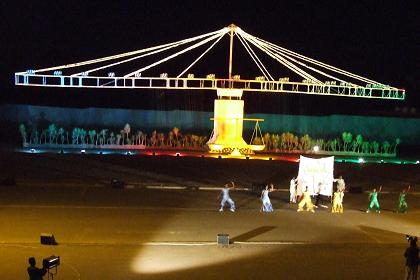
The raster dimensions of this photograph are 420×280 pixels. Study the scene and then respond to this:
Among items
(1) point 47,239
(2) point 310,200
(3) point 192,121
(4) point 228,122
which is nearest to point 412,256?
(1) point 47,239

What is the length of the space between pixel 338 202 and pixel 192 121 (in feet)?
71.4

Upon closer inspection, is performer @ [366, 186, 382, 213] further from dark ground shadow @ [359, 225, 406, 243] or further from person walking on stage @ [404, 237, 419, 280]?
person walking on stage @ [404, 237, 419, 280]

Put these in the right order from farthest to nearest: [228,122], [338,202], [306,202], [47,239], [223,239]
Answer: [228,122] → [306,202] → [338,202] → [223,239] → [47,239]

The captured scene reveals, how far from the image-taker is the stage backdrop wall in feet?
129

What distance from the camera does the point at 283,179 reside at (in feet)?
83.0

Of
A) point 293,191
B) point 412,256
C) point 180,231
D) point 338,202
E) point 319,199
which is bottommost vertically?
point 180,231

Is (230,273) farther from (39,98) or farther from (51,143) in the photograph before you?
(39,98)

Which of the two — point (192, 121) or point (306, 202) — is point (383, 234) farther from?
point (192, 121)

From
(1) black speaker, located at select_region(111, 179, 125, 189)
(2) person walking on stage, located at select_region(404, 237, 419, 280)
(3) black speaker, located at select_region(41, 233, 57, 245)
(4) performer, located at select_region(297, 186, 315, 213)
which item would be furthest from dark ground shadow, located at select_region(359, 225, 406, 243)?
(1) black speaker, located at select_region(111, 179, 125, 189)

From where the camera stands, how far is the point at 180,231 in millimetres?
16062

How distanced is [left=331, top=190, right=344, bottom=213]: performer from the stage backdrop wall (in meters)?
20.0

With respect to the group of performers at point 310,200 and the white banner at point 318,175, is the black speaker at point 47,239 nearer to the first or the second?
the group of performers at point 310,200

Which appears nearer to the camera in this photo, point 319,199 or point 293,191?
point 293,191

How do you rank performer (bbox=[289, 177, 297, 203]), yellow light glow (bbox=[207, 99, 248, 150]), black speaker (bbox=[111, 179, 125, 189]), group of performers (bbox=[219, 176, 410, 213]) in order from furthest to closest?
yellow light glow (bbox=[207, 99, 248, 150]), black speaker (bbox=[111, 179, 125, 189]), performer (bbox=[289, 177, 297, 203]), group of performers (bbox=[219, 176, 410, 213])
